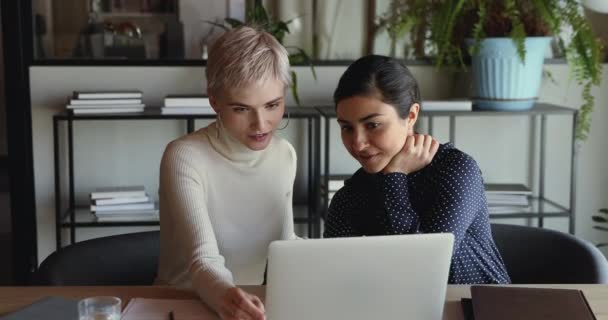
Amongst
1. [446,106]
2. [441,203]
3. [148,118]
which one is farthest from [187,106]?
[441,203]

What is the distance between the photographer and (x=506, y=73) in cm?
331

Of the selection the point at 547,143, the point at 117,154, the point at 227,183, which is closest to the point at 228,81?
the point at 227,183

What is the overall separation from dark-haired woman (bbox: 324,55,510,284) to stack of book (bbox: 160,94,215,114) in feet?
4.82

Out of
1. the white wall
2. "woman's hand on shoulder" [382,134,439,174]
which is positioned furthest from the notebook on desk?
the white wall

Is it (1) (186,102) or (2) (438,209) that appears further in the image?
(1) (186,102)

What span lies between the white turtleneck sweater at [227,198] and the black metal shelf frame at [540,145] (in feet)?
4.10

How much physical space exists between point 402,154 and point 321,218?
5.45 feet

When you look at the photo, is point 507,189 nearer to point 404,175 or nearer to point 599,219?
point 599,219

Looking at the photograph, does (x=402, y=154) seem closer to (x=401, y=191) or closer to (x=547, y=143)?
(x=401, y=191)

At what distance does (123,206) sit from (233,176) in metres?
1.47

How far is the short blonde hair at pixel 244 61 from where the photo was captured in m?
1.86

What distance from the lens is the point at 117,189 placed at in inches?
137

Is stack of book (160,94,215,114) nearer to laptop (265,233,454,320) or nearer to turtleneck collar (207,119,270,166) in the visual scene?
turtleneck collar (207,119,270,166)

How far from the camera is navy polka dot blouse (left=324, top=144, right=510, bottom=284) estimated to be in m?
1.81
